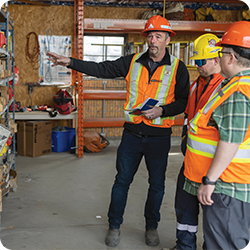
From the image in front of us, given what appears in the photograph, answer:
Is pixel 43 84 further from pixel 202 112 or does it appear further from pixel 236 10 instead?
pixel 202 112

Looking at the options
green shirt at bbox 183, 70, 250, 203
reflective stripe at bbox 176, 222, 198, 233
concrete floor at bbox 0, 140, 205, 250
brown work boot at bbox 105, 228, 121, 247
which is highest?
green shirt at bbox 183, 70, 250, 203

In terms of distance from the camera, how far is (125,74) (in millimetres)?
2561

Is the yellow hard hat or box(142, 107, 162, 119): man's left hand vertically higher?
the yellow hard hat

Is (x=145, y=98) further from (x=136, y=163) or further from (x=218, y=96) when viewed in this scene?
(x=218, y=96)

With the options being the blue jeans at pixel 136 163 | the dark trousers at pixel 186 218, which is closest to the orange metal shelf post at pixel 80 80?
the blue jeans at pixel 136 163

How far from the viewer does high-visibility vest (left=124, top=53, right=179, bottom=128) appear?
2451mm

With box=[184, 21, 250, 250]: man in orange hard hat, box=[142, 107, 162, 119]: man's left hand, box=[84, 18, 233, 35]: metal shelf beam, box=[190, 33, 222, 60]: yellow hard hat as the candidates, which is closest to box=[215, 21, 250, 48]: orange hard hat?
box=[184, 21, 250, 250]: man in orange hard hat

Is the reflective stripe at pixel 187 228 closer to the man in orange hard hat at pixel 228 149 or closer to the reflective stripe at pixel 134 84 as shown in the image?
the man in orange hard hat at pixel 228 149

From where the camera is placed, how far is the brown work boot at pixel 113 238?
251 cm

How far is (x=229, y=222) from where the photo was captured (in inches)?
59.5

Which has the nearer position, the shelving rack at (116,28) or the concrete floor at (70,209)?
the concrete floor at (70,209)

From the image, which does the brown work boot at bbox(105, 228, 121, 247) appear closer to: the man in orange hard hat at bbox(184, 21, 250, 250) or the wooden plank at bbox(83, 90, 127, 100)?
the man in orange hard hat at bbox(184, 21, 250, 250)

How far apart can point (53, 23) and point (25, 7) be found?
25.3 inches

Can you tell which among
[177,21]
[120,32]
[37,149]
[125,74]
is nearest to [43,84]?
[37,149]
